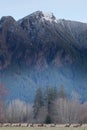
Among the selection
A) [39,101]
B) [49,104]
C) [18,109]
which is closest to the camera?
[49,104]

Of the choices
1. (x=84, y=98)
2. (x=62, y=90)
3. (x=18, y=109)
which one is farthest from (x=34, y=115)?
(x=84, y=98)

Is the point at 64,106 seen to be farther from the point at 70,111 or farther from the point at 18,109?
the point at 18,109

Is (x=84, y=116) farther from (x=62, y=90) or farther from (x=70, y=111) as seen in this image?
(x=62, y=90)

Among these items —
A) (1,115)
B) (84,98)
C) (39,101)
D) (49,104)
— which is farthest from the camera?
(84,98)

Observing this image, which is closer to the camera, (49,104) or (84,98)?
(49,104)

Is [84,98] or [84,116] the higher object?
[84,116]

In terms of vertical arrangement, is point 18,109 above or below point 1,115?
below

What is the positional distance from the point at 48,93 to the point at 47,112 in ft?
30.7

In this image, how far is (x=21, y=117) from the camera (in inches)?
3634

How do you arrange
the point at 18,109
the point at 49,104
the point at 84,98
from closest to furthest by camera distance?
the point at 49,104 < the point at 18,109 < the point at 84,98

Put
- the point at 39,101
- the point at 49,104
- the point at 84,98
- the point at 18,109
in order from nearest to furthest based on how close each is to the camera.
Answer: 1. the point at 49,104
2. the point at 39,101
3. the point at 18,109
4. the point at 84,98

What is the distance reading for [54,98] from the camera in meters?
87.6

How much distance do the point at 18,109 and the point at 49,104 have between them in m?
20.7

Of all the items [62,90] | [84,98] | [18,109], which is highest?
[62,90]
